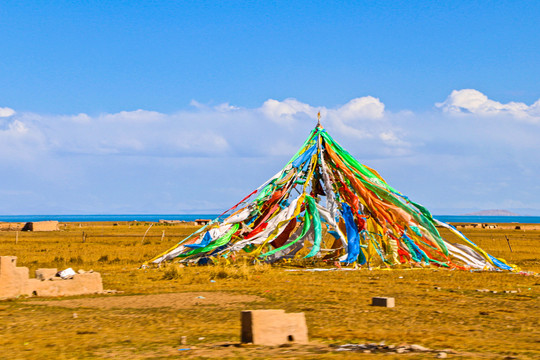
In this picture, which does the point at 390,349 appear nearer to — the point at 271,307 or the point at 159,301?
the point at 271,307

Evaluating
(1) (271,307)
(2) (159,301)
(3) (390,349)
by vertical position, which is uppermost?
(2) (159,301)

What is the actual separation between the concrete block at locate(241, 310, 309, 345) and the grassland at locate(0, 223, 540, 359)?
0.30 metres

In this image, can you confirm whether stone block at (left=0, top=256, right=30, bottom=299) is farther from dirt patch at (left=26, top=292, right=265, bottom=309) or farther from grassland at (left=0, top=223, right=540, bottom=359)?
dirt patch at (left=26, top=292, right=265, bottom=309)

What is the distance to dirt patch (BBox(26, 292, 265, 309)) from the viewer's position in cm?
1455

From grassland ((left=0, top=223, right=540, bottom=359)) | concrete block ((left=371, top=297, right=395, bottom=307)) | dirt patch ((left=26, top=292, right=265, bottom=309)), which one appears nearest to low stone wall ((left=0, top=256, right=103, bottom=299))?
grassland ((left=0, top=223, right=540, bottom=359))

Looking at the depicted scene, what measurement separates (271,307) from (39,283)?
5.96 metres

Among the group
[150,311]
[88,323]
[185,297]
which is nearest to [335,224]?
[185,297]

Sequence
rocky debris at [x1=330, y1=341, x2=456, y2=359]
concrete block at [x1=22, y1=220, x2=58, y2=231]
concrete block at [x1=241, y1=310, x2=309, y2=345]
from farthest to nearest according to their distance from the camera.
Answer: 1. concrete block at [x1=22, y1=220, x2=58, y2=231]
2. concrete block at [x1=241, y1=310, x2=309, y2=345]
3. rocky debris at [x1=330, y1=341, x2=456, y2=359]

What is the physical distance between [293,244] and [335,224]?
8.26ft

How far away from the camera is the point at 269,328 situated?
376 inches

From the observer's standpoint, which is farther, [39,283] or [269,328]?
[39,283]

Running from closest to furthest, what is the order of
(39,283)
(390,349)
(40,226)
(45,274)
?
(390,349) < (39,283) < (45,274) < (40,226)

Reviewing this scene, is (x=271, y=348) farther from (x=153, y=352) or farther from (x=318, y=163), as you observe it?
(x=318, y=163)

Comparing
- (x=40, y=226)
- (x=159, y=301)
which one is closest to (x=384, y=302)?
(x=159, y=301)
